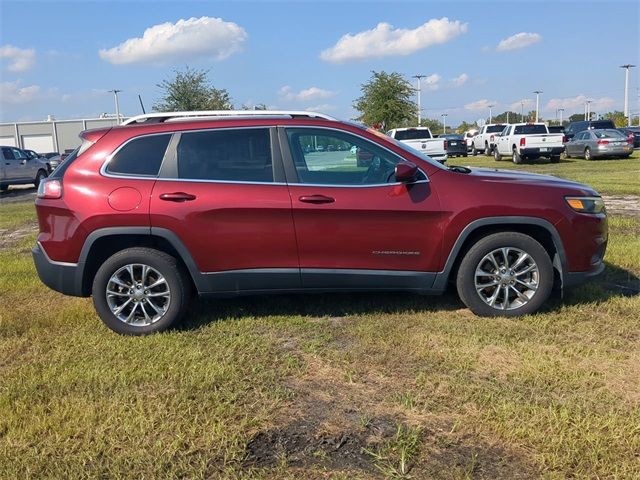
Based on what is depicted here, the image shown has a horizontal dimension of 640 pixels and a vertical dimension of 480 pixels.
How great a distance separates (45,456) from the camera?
2.89m

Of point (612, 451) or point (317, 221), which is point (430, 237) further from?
point (612, 451)

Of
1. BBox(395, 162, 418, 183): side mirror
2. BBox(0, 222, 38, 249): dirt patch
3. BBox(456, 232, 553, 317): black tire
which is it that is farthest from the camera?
BBox(0, 222, 38, 249): dirt patch

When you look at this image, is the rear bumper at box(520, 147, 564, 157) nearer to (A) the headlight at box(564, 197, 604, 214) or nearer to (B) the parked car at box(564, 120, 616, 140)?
(B) the parked car at box(564, 120, 616, 140)

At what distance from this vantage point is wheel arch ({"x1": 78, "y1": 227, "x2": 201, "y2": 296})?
4.43m

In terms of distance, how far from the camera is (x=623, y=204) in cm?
1059

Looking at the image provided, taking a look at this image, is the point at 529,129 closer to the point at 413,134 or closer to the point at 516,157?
the point at 516,157

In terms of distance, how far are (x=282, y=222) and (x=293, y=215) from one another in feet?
0.34

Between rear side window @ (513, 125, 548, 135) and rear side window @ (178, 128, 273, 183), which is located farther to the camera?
rear side window @ (513, 125, 548, 135)

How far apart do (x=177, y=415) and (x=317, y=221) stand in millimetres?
1862

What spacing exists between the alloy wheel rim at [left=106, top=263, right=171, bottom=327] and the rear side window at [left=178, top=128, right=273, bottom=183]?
33.5 inches

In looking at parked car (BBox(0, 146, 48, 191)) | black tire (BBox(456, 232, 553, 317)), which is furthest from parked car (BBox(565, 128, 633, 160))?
parked car (BBox(0, 146, 48, 191))

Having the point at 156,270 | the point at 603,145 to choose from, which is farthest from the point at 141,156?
the point at 603,145

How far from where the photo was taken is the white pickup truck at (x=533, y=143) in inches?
912

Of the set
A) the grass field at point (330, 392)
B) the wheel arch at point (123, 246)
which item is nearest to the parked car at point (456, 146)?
the grass field at point (330, 392)
